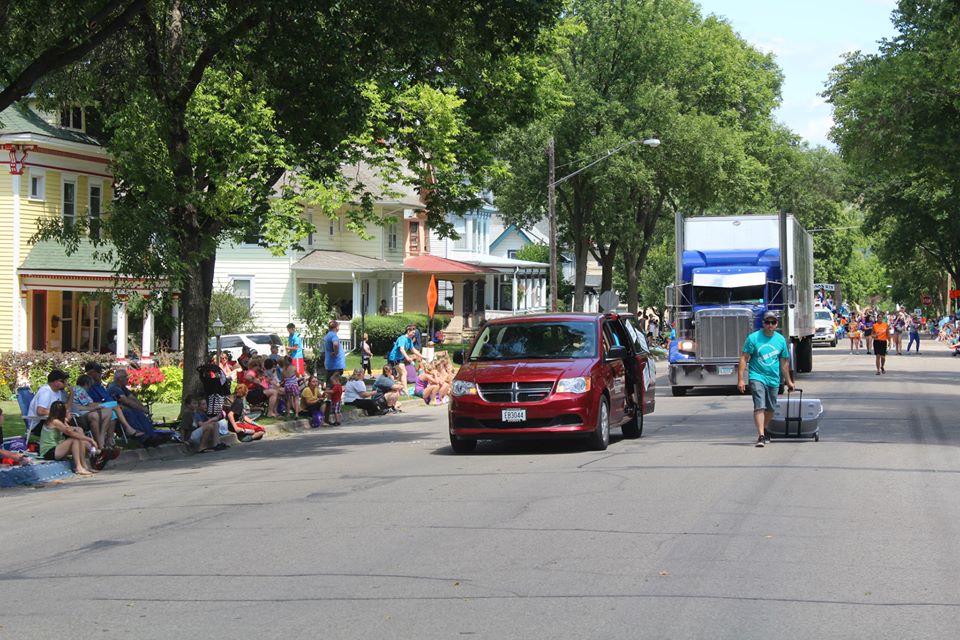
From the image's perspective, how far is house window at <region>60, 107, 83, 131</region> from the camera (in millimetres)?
37438

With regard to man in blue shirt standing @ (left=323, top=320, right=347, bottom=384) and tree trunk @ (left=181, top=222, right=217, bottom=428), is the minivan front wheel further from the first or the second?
man in blue shirt standing @ (left=323, top=320, right=347, bottom=384)

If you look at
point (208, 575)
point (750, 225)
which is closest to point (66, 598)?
point (208, 575)

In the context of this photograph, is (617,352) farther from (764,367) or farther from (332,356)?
(332,356)

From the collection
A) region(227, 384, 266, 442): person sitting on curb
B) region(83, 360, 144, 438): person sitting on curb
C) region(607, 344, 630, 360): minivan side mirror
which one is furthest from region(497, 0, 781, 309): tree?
region(83, 360, 144, 438): person sitting on curb

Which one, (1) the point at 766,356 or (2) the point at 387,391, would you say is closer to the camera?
(1) the point at 766,356

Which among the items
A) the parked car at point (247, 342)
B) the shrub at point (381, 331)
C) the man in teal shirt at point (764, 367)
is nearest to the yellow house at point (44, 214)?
the parked car at point (247, 342)

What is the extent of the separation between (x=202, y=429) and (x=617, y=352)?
20.8ft

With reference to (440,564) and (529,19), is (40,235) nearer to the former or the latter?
(529,19)

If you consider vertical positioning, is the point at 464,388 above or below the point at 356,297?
below

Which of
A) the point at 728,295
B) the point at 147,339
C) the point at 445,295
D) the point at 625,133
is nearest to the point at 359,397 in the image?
the point at 728,295

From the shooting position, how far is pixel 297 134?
63.9 ft

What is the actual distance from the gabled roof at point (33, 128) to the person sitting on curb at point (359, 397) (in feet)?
45.5

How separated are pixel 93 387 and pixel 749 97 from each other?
4764 centimetres

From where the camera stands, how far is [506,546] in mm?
9430
